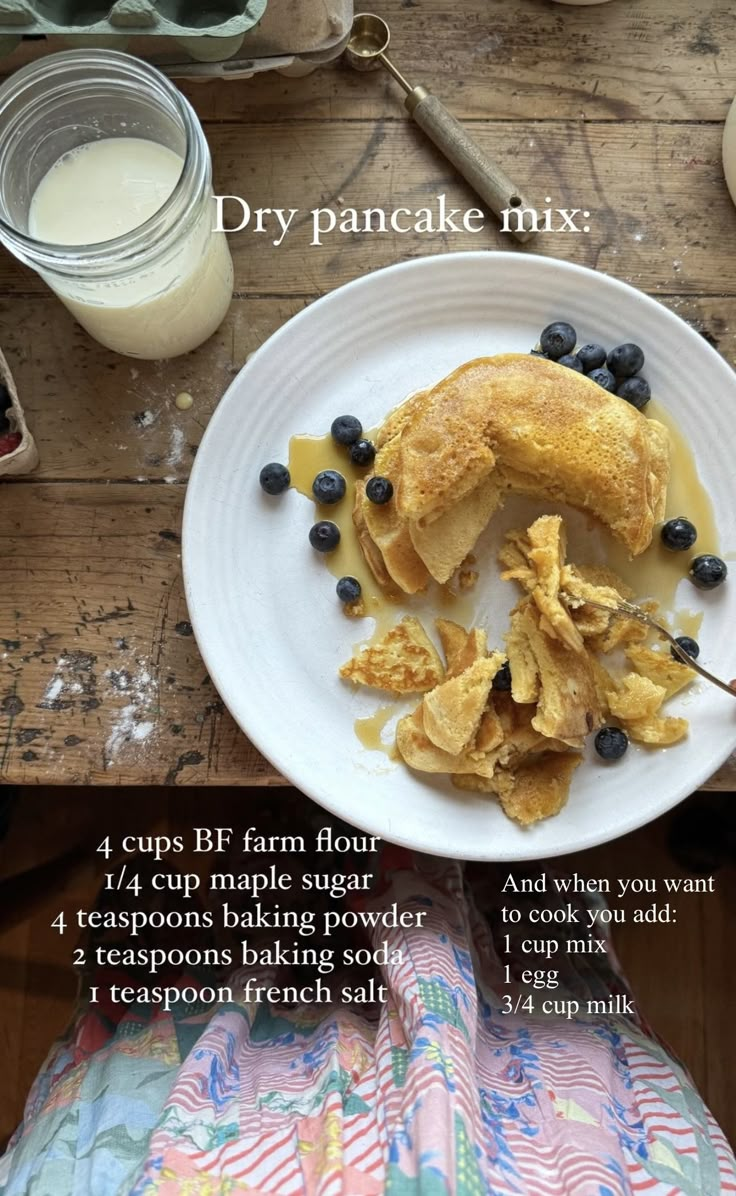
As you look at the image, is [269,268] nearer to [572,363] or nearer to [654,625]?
[572,363]

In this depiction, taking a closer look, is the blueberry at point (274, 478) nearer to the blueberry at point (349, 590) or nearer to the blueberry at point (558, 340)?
the blueberry at point (349, 590)

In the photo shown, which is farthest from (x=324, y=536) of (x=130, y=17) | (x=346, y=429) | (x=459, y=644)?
(x=130, y=17)

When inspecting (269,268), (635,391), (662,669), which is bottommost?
(662,669)

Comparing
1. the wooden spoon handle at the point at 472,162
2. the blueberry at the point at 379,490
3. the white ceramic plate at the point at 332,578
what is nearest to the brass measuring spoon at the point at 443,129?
the wooden spoon handle at the point at 472,162

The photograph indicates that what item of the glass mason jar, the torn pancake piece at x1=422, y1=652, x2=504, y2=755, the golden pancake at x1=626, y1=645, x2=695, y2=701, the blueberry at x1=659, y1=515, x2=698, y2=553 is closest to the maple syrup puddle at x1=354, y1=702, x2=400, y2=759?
the torn pancake piece at x1=422, y1=652, x2=504, y2=755

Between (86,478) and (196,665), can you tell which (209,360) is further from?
(196,665)
